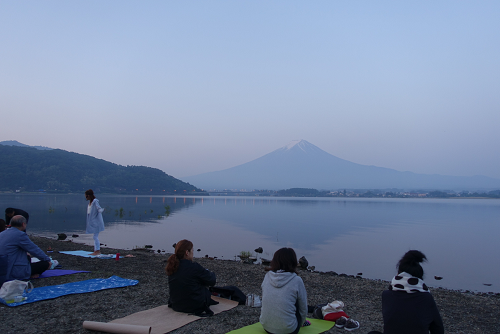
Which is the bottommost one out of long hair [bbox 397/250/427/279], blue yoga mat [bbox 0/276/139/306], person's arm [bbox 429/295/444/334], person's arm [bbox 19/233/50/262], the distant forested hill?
blue yoga mat [bbox 0/276/139/306]

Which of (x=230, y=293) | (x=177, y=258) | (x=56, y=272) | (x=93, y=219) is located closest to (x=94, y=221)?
(x=93, y=219)

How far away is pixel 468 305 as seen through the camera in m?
5.75

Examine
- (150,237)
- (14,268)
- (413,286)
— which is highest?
(413,286)

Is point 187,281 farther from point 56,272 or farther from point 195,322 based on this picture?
point 56,272

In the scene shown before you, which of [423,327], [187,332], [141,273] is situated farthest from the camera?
[141,273]

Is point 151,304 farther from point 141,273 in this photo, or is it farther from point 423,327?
point 423,327

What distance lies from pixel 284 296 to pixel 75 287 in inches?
153

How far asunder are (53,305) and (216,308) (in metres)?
2.23

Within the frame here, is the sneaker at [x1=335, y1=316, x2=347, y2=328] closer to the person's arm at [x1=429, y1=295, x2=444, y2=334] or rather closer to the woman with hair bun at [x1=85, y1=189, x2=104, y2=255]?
the person's arm at [x1=429, y1=295, x2=444, y2=334]

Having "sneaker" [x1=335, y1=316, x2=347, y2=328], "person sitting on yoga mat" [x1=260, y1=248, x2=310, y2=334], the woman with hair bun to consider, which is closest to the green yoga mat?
"sneaker" [x1=335, y1=316, x2=347, y2=328]

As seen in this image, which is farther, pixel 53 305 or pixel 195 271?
pixel 53 305

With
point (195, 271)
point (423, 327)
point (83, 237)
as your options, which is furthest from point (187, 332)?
point (83, 237)

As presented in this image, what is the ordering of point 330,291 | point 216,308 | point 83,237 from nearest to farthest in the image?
1. point 216,308
2. point 330,291
3. point 83,237

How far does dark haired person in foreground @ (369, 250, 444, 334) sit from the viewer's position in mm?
2805
